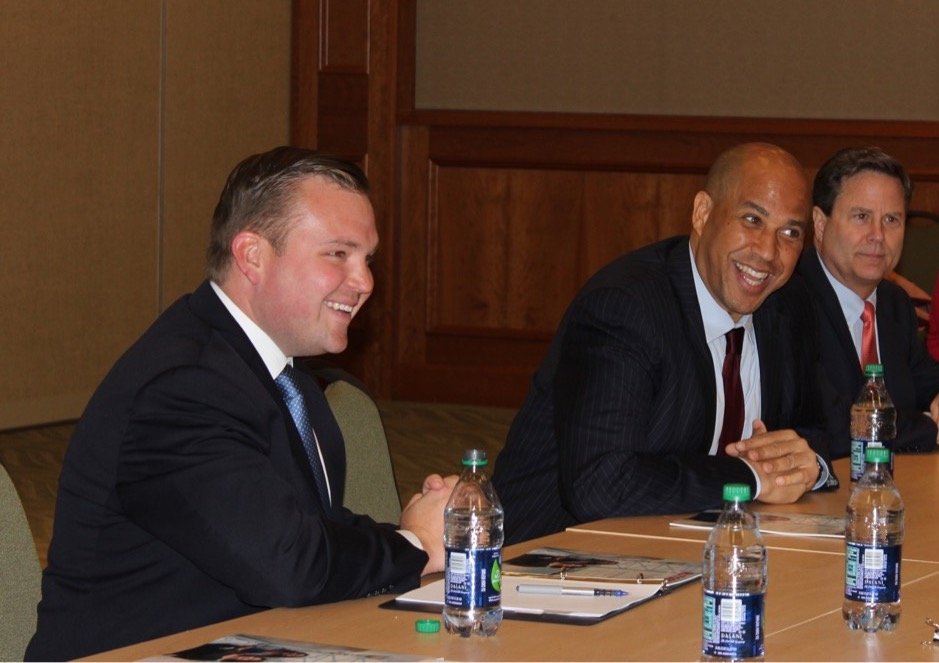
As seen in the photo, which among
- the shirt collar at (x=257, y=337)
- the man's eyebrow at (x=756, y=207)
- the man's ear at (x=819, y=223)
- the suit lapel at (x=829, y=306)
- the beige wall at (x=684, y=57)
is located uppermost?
the beige wall at (x=684, y=57)

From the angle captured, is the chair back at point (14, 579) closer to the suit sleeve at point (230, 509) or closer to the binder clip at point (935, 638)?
the suit sleeve at point (230, 509)

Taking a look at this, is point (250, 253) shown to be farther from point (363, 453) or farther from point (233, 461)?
point (363, 453)

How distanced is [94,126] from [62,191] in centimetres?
41

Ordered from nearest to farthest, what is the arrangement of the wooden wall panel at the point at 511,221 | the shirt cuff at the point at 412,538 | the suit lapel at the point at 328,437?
the shirt cuff at the point at 412,538 < the suit lapel at the point at 328,437 < the wooden wall panel at the point at 511,221

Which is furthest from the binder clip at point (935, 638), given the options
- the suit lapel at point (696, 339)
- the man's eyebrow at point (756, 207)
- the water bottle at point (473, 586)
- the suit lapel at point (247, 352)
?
the man's eyebrow at point (756, 207)

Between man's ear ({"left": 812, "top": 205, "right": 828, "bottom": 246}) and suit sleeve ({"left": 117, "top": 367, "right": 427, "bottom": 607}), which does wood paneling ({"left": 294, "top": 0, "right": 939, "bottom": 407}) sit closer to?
man's ear ({"left": 812, "top": 205, "right": 828, "bottom": 246})

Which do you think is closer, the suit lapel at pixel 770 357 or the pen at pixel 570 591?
the pen at pixel 570 591

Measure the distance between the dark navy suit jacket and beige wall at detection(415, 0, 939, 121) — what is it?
6.21 m

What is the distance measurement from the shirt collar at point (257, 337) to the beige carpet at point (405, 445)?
135 inches

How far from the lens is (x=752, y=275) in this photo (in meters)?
3.63

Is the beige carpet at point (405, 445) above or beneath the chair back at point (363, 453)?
beneath

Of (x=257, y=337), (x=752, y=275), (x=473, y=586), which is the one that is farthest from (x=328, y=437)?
(x=752, y=275)

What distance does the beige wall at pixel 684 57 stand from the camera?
317 inches

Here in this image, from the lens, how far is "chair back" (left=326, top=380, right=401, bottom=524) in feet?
10.7
